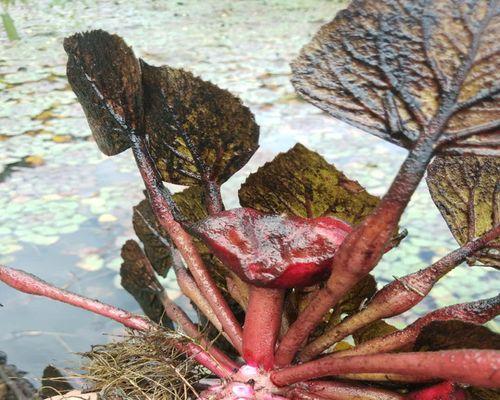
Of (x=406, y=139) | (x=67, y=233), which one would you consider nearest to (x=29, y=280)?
(x=406, y=139)

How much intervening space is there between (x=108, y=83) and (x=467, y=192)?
485mm

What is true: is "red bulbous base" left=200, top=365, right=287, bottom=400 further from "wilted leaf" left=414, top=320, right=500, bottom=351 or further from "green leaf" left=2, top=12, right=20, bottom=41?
"green leaf" left=2, top=12, right=20, bottom=41

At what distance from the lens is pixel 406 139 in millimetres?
611

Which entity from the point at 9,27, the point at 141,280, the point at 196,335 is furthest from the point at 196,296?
the point at 9,27

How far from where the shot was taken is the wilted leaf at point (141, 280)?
102 centimetres

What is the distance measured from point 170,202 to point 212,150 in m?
0.09

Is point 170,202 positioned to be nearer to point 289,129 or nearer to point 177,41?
point 289,129

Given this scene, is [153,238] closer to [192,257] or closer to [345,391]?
[192,257]

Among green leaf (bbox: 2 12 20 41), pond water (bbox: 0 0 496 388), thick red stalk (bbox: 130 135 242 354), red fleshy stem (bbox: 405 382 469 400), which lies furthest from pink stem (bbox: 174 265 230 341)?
green leaf (bbox: 2 12 20 41)

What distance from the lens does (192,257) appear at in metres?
0.79

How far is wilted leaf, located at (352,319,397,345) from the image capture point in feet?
2.61

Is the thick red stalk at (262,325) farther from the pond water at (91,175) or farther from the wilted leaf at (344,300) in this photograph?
the pond water at (91,175)

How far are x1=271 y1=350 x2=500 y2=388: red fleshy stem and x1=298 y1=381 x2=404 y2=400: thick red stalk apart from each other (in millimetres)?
37

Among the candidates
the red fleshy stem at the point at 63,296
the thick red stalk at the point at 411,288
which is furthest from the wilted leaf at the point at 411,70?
the red fleshy stem at the point at 63,296
